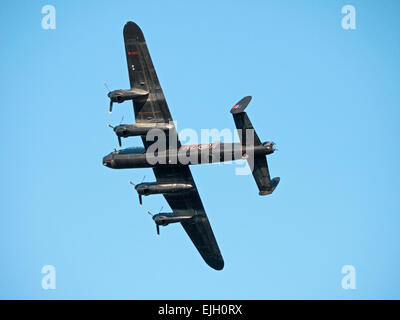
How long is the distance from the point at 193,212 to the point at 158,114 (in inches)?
447

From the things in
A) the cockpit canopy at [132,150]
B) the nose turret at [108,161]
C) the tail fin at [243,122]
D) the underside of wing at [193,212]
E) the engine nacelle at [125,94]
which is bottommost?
the underside of wing at [193,212]

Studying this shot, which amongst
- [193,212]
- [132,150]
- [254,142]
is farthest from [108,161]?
[254,142]

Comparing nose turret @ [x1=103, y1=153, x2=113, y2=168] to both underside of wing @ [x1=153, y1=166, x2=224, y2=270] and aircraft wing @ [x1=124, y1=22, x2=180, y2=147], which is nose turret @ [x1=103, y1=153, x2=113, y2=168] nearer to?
underside of wing @ [x1=153, y1=166, x2=224, y2=270]

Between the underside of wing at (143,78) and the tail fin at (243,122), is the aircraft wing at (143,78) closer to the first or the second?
the underside of wing at (143,78)

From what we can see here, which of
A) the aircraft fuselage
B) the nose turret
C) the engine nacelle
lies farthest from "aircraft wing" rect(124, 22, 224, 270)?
the nose turret

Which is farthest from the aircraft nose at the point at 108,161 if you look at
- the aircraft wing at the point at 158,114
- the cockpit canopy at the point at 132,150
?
the aircraft wing at the point at 158,114

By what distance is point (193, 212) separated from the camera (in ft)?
204

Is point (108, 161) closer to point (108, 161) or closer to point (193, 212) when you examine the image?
point (108, 161)

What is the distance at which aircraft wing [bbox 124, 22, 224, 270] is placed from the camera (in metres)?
53.6

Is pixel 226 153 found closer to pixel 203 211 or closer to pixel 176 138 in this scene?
pixel 176 138

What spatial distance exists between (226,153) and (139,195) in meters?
9.39

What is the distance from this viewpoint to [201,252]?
2562 inches

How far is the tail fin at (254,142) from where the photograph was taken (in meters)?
50.3
